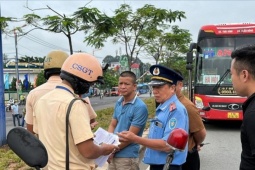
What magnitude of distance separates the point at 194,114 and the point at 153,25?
11.2 meters

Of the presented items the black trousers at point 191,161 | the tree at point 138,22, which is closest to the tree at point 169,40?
the tree at point 138,22

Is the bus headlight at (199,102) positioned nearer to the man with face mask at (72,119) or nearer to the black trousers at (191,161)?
the black trousers at (191,161)

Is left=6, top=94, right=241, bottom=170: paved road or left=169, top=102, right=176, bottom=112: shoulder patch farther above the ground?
left=169, top=102, right=176, bottom=112: shoulder patch

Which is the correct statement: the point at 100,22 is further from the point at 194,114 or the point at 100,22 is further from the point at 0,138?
the point at 194,114

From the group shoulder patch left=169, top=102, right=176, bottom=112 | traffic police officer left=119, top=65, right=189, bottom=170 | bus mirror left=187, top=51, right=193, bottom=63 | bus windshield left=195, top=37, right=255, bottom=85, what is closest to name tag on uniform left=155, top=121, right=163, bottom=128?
traffic police officer left=119, top=65, right=189, bottom=170

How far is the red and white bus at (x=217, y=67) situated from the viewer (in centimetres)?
988

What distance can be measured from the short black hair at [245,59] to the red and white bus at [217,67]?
317 inches

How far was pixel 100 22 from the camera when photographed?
8312mm

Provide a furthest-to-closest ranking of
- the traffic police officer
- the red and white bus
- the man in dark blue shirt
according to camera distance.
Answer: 1. the red and white bus
2. the traffic police officer
3. the man in dark blue shirt

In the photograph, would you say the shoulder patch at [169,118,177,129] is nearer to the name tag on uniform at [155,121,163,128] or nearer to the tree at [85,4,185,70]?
the name tag on uniform at [155,121,163,128]

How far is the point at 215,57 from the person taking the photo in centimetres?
1011

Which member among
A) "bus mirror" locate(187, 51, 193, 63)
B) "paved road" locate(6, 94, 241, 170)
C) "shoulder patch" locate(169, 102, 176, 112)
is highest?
"bus mirror" locate(187, 51, 193, 63)

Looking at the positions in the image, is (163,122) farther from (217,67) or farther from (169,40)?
(169,40)

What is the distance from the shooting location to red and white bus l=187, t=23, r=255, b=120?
9875 millimetres
